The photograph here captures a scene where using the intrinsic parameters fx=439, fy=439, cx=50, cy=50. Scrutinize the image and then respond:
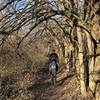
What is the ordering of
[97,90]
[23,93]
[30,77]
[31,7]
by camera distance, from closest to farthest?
[31,7]
[97,90]
[23,93]
[30,77]

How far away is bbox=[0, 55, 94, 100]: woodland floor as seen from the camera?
76.5 ft

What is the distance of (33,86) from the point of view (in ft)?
89.2

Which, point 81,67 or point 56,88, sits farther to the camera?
point 56,88

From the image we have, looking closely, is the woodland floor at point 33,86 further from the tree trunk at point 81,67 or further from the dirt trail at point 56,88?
the tree trunk at point 81,67

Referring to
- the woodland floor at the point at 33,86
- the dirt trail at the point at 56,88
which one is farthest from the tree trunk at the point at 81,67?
the dirt trail at the point at 56,88

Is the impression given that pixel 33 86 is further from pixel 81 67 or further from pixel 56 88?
pixel 81 67

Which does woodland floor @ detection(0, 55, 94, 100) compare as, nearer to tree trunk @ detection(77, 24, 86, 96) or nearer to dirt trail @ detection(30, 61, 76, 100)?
dirt trail @ detection(30, 61, 76, 100)

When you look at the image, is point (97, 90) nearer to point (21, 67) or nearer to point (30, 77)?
point (30, 77)

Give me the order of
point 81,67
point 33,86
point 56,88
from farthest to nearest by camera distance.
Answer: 1. point 33,86
2. point 56,88
3. point 81,67

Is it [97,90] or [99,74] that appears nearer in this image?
[99,74]

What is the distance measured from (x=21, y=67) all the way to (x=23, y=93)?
935 centimetres

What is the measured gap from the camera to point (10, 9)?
56.7 feet

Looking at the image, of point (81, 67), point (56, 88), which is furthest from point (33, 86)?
point (81, 67)

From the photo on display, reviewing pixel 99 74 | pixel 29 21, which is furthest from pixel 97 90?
pixel 29 21
